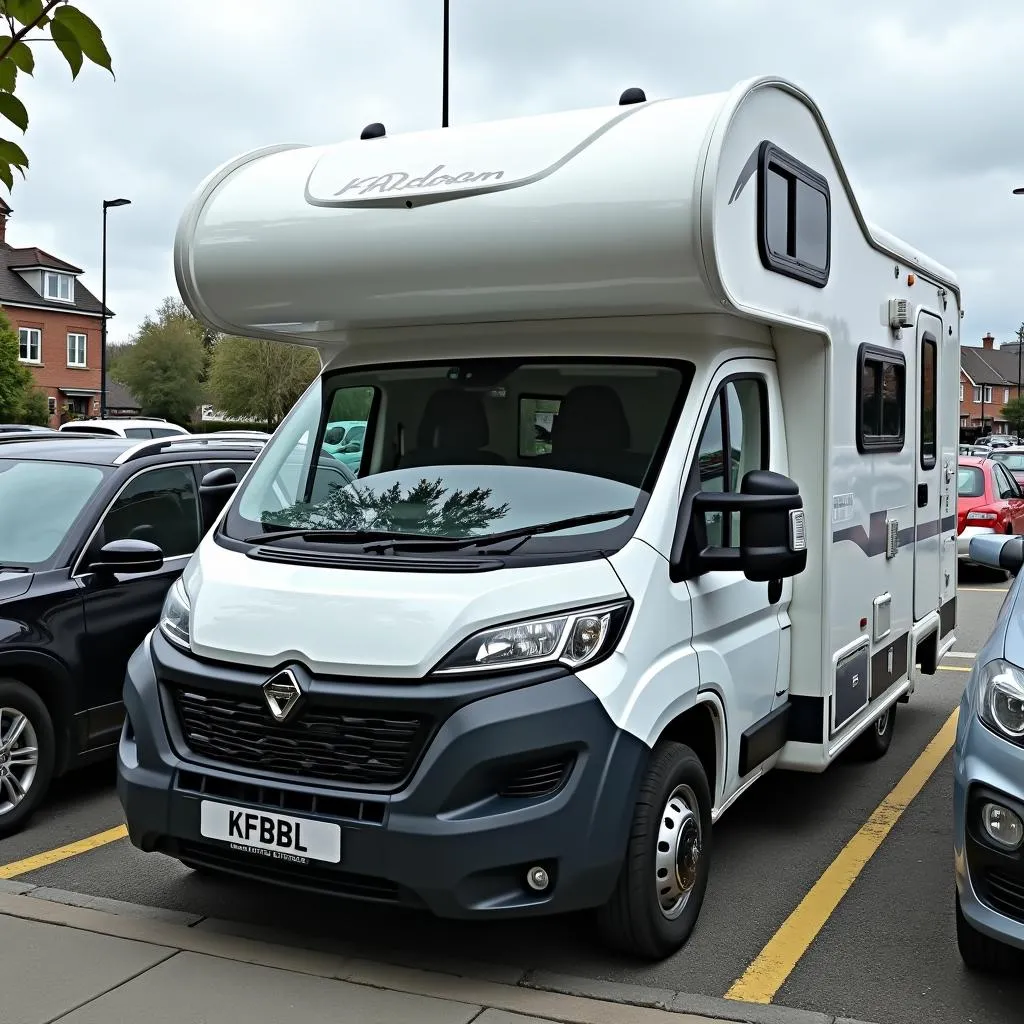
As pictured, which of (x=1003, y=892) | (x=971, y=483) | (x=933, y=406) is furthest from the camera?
(x=971, y=483)

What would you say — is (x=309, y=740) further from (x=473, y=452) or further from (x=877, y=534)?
(x=877, y=534)

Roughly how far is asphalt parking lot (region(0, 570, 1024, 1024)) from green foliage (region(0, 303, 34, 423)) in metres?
42.2

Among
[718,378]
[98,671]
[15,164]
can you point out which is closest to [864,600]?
[718,378]

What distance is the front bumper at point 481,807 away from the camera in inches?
150

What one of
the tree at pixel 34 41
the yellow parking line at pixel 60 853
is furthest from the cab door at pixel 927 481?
the tree at pixel 34 41

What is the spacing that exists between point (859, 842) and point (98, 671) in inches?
145

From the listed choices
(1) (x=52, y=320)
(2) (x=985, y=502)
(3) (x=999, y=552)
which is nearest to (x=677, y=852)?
(3) (x=999, y=552)

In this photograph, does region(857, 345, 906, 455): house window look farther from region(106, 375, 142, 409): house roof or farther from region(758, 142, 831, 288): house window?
region(106, 375, 142, 409): house roof

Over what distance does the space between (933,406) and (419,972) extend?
498 cm

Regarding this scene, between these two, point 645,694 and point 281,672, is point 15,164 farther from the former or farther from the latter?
point 645,694

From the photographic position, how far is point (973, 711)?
403 centimetres

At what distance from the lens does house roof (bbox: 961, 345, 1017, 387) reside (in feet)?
388

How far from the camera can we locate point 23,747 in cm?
568

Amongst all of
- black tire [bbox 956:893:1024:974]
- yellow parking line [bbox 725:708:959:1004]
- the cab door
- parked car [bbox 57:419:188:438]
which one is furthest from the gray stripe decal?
parked car [bbox 57:419:188:438]
